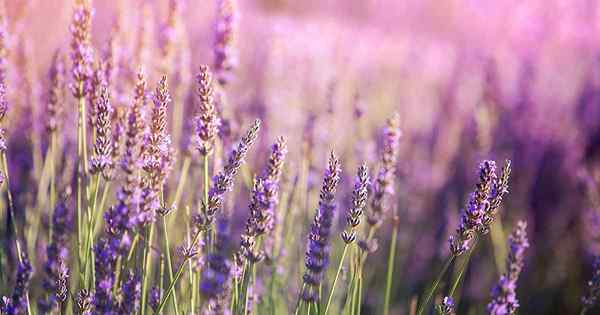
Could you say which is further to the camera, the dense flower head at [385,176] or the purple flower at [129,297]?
the dense flower head at [385,176]

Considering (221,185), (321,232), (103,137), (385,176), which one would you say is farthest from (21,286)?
(385,176)

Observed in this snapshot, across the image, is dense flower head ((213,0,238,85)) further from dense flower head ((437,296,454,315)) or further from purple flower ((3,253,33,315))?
dense flower head ((437,296,454,315))

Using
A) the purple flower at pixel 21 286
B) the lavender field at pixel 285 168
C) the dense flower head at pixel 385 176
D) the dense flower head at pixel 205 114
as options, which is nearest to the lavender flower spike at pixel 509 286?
the lavender field at pixel 285 168

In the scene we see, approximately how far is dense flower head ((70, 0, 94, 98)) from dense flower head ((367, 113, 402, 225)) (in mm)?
825

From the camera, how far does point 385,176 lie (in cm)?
166

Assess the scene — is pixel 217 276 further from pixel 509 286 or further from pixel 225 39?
pixel 225 39

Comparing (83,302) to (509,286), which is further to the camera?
(509,286)

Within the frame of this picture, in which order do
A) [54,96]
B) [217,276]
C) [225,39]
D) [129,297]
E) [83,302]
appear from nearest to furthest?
[83,302]
[129,297]
[217,276]
[54,96]
[225,39]

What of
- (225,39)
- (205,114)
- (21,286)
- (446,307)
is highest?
(225,39)

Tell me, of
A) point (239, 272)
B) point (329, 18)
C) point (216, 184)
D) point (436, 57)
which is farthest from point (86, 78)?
point (329, 18)

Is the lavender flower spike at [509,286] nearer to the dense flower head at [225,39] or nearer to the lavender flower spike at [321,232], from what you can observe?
the lavender flower spike at [321,232]

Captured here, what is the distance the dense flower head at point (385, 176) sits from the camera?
1674 millimetres

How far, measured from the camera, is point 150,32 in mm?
2369

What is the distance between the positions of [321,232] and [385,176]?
1.01ft
